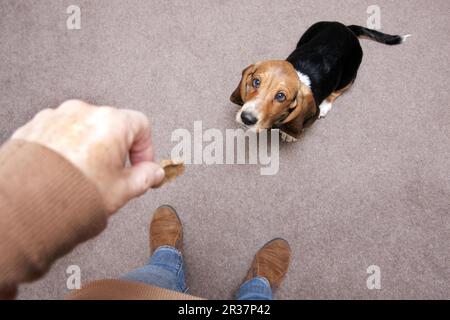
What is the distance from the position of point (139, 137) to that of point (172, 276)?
1118 mm

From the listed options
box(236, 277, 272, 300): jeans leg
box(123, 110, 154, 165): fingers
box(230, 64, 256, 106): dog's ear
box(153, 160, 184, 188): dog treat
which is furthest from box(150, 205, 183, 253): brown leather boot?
box(123, 110, 154, 165): fingers

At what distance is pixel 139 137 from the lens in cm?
94

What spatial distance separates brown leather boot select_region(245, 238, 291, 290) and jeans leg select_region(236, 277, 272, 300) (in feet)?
0.12

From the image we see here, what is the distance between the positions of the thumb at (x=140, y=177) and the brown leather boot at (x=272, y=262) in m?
1.21

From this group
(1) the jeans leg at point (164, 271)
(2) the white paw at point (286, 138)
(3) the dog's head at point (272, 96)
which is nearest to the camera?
(1) the jeans leg at point (164, 271)

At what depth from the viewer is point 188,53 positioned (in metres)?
2.46

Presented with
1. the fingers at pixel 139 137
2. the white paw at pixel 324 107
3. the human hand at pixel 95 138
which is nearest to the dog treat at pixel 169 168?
the fingers at pixel 139 137

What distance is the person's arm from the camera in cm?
70

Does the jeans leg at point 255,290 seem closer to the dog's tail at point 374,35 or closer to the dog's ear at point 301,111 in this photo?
the dog's ear at point 301,111

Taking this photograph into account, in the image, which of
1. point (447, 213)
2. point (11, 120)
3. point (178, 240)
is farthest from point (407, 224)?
point (11, 120)

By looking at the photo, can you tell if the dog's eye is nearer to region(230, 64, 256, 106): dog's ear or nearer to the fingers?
region(230, 64, 256, 106): dog's ear

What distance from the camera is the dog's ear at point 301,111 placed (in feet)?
6.28

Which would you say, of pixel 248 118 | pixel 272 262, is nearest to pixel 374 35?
pixel 248 118

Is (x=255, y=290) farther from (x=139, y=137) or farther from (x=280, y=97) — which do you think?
(x=139, y=137)
